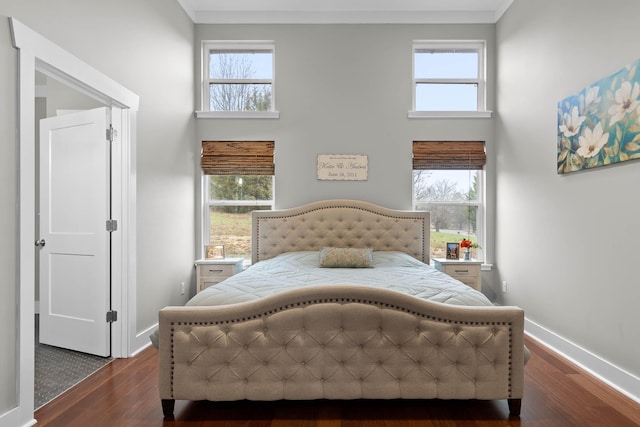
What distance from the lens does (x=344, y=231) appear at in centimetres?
421

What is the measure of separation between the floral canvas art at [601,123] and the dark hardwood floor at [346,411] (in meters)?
1.56

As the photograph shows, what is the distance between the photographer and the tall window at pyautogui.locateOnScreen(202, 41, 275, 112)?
177 inches

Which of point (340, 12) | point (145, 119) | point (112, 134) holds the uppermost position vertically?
point (340, 12)

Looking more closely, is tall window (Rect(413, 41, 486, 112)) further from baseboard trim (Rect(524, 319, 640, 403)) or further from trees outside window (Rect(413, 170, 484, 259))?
baseboard trim (Rect(524, 319, 640, 403))

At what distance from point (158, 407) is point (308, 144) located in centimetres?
306

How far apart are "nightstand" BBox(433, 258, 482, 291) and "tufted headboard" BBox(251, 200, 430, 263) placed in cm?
22

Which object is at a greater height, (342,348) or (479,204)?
(479,204)

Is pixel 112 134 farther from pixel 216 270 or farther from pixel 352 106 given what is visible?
pixel 352 106

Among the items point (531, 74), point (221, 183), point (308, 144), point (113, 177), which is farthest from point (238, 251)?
point (531, 74)

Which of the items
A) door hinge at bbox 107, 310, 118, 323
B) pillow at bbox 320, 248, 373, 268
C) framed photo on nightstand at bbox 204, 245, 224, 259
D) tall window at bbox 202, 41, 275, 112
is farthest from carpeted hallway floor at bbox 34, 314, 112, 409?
tall window at bbox 202, 41, 275, 112

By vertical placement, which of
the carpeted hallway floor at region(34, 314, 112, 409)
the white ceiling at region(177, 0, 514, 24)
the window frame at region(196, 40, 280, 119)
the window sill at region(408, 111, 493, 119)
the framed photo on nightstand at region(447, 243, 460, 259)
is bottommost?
the carpeted hallway floor at region(34, 314, 112, 409)

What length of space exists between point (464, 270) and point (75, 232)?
3813 mm

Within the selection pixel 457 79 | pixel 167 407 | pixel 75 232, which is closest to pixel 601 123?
pixel 457 79

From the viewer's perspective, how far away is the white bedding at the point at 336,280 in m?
2.31
